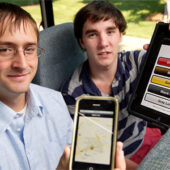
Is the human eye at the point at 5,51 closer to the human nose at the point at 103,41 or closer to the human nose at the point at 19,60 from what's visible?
the human nose at the point at 19,60

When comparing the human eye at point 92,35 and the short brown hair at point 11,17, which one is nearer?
the short brown hair at point 11,17

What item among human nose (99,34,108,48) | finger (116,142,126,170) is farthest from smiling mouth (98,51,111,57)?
finger (116,142,126,170)

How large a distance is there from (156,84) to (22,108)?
568 millimetres

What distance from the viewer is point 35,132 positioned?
933 mm

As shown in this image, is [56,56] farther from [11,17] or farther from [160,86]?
[160,86]

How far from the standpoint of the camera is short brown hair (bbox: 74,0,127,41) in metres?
1.21

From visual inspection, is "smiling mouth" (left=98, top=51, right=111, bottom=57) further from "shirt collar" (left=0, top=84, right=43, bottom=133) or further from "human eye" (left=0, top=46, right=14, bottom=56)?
"human eye" (left=0, top=46, right=14, bottom=56)

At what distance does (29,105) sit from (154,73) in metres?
0.54

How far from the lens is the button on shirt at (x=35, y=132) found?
2.77 feet

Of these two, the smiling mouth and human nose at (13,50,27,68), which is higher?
human nose at (13,50,27,68)

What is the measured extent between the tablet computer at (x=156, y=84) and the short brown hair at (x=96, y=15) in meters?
0.36

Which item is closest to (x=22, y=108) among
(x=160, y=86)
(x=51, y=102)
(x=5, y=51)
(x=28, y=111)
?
(x=28, y=111)

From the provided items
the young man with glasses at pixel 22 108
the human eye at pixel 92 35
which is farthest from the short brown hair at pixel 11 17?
the human eye at pixel 92 35

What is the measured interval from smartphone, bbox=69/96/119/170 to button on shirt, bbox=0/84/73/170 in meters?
0.30
